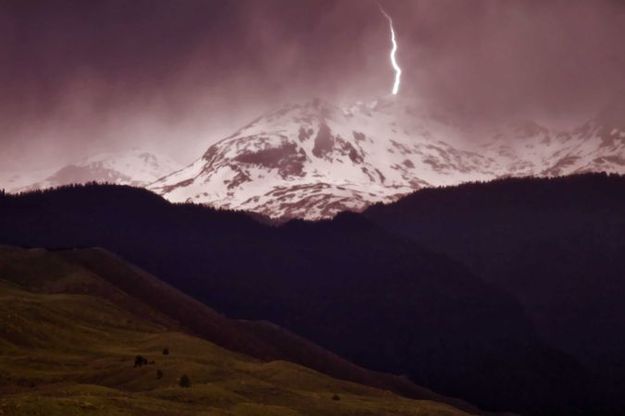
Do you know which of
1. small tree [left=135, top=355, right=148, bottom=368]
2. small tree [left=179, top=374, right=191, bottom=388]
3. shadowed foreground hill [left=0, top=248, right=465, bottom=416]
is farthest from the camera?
small tree [left=135, top=355, right=148, bottom=368]

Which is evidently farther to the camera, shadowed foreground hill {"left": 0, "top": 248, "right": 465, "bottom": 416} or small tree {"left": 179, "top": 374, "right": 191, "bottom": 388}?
small tree {"left": 179, "top": 374, "right": 191, "bottom": 388}

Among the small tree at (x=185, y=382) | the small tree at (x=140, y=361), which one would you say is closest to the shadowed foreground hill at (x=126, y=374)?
the small tree at (x=140, y=361)

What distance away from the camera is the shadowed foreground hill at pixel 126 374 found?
3078 inches

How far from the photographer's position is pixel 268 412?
8462cm

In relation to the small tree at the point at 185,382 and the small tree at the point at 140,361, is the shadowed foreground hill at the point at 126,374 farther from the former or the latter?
the small tree at the point at 185,382

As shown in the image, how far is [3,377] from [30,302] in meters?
44.1

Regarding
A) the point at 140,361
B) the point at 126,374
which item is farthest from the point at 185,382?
the point at 140,361

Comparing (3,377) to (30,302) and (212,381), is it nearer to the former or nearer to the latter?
(212,381)

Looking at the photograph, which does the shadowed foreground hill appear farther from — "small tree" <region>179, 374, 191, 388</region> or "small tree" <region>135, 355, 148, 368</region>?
"small tree" <region>179, 374, 191, 388</region>

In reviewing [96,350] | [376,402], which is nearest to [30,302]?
[96,350]

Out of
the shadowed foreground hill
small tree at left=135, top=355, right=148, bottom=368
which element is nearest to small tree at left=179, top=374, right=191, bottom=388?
the shadowed foreground hill

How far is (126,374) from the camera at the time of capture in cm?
10262

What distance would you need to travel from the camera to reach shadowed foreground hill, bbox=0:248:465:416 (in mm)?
78188

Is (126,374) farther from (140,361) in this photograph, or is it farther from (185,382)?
(185,382)
